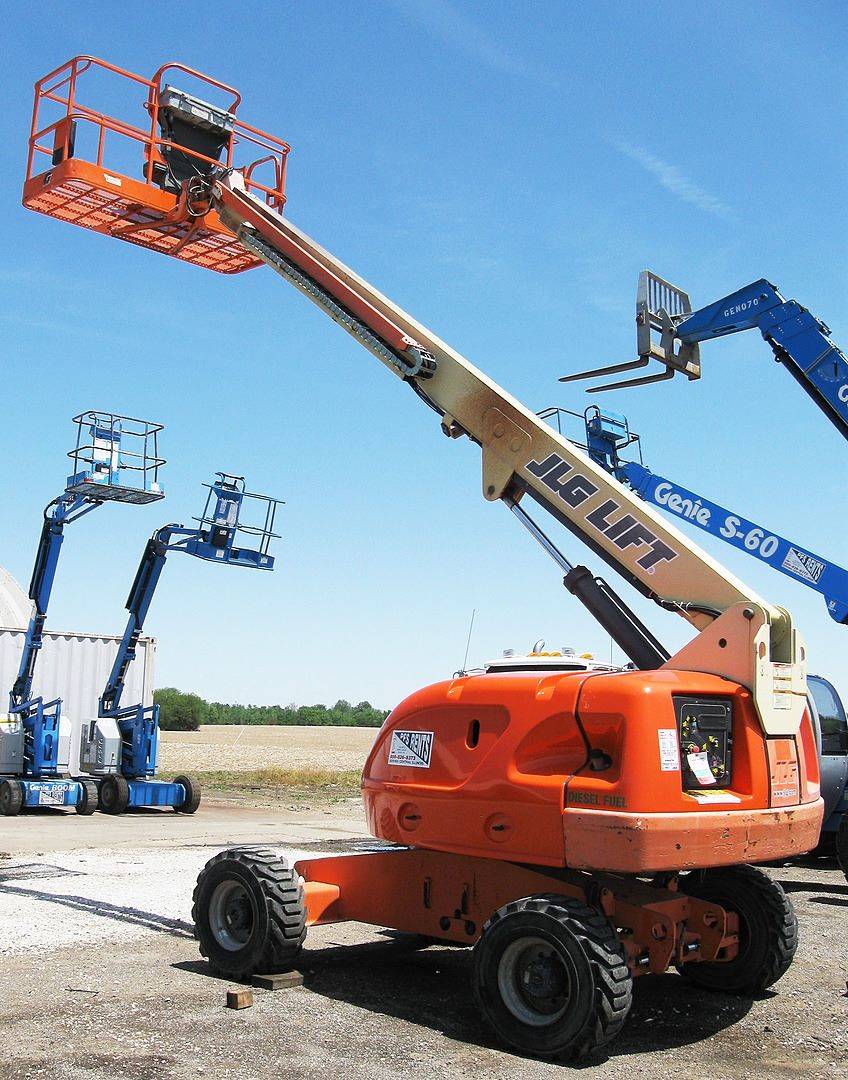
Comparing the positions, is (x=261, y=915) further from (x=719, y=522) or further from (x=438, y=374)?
(x=719, y=522)

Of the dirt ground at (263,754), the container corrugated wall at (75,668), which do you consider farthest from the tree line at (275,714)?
the container corrugated wall at (75,668)

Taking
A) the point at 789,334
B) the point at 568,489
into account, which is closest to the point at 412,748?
the point at 568,489

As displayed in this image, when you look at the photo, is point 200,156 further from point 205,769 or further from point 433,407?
point 205,769

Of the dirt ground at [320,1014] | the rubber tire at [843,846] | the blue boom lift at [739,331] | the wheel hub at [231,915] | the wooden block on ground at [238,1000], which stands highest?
the blue boom lift at [739,331]

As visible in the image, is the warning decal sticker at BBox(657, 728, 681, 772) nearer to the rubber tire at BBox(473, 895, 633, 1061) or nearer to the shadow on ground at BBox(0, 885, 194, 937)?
the rubber tire at BBox(473, 895, 633, 1061)

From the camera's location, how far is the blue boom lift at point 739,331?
1212cm

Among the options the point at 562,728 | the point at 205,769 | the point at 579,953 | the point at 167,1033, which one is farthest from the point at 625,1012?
the point at 205,769

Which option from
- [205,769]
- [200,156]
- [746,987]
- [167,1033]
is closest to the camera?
[167,1033]

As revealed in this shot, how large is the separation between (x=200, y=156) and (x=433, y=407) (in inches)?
155

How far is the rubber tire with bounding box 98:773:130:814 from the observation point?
69.1ft

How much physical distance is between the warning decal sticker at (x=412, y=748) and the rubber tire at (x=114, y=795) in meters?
14.8

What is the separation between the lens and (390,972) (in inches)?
326

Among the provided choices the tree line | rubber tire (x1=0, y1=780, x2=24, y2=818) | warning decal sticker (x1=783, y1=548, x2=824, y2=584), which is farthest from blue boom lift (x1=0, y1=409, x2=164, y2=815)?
the tree line

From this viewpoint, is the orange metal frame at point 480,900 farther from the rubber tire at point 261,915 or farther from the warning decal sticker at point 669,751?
the warning decal sticker at point 669,751
